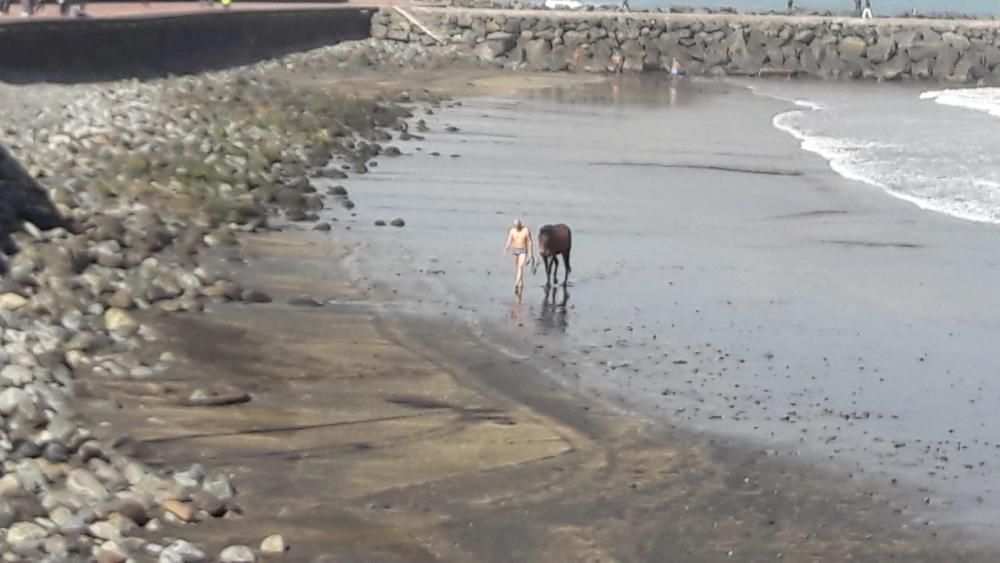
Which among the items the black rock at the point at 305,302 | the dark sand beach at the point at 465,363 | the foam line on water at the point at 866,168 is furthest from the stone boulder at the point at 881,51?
the black rock at the point at 305,302

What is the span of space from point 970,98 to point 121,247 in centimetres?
3664

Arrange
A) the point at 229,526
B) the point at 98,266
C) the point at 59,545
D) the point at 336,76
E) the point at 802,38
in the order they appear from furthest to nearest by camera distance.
→ the point at 802,38
the point at 336,76
the point at 98,266
the point at 229,526
the point at 59,545

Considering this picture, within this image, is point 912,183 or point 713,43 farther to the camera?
point 713,43

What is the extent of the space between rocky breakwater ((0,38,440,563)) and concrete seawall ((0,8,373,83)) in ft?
2.66

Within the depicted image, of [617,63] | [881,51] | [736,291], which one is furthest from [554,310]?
[881,51]

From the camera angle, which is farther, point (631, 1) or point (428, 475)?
point (631, 1)

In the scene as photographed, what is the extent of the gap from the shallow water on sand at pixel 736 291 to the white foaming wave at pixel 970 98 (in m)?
15.6

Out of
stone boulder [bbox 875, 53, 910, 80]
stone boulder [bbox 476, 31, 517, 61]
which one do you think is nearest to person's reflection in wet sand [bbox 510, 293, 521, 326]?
stone boulder [bbox 476, 31, 517, 61]

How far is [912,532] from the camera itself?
34.0 feet

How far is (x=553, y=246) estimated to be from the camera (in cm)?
1747

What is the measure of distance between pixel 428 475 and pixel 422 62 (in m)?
40.7

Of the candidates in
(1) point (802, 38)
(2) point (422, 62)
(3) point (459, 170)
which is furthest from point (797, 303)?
(1) point (802, 38)

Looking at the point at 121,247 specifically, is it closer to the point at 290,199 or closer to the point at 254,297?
the point at 254,297

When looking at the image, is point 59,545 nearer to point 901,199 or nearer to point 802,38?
point 901,199
